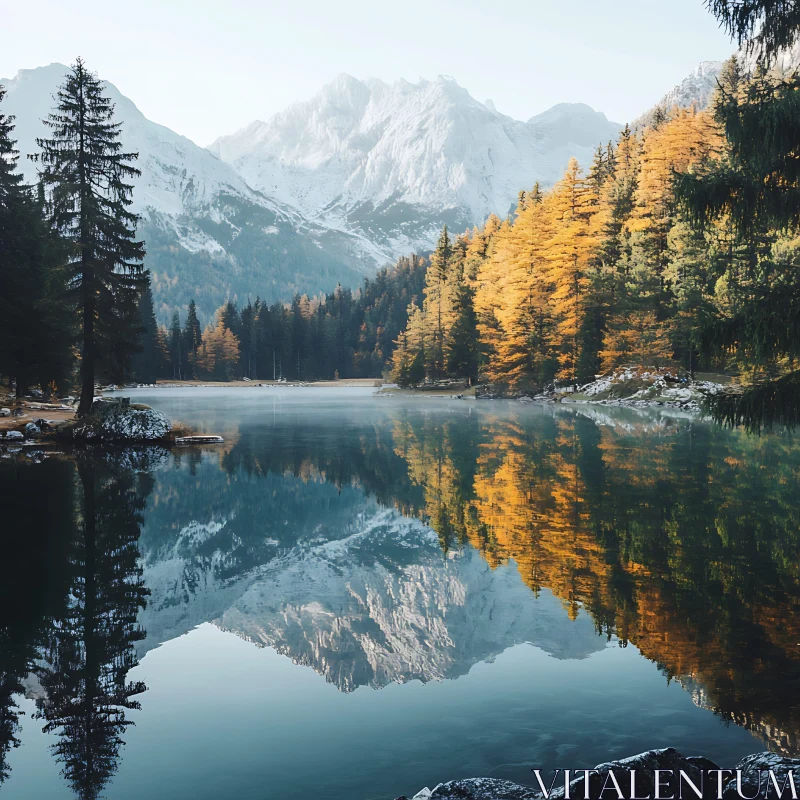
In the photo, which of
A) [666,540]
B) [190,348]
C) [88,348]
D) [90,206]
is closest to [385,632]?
[666,540]

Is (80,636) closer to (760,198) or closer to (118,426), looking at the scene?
(760,198)

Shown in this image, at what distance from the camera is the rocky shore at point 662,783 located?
430 cm

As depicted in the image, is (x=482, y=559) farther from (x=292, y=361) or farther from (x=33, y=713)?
(x=292, y=361)

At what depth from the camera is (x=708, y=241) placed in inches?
1555

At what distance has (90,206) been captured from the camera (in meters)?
30.0

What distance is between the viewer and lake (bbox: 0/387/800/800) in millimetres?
5586

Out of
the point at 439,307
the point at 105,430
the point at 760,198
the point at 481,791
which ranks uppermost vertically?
the point at 439,307

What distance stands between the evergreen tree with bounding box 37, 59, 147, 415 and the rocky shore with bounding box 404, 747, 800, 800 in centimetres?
2873

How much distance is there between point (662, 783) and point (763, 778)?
622 millimetres

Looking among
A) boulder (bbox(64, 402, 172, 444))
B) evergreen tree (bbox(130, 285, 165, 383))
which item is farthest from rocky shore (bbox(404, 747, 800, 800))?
evergreen tree (bbox(130, 285, 165, 383))

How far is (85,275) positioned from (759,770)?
31.1 meters

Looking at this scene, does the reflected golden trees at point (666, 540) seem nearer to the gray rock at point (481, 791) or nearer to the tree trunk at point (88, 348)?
the gray rock at point (481, 791)

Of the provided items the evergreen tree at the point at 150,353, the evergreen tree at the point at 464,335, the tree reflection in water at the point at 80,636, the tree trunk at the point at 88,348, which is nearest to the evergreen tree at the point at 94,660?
Answer: the tree reflection in water at the point at 80,636

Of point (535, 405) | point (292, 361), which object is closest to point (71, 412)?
point (535, 405)
